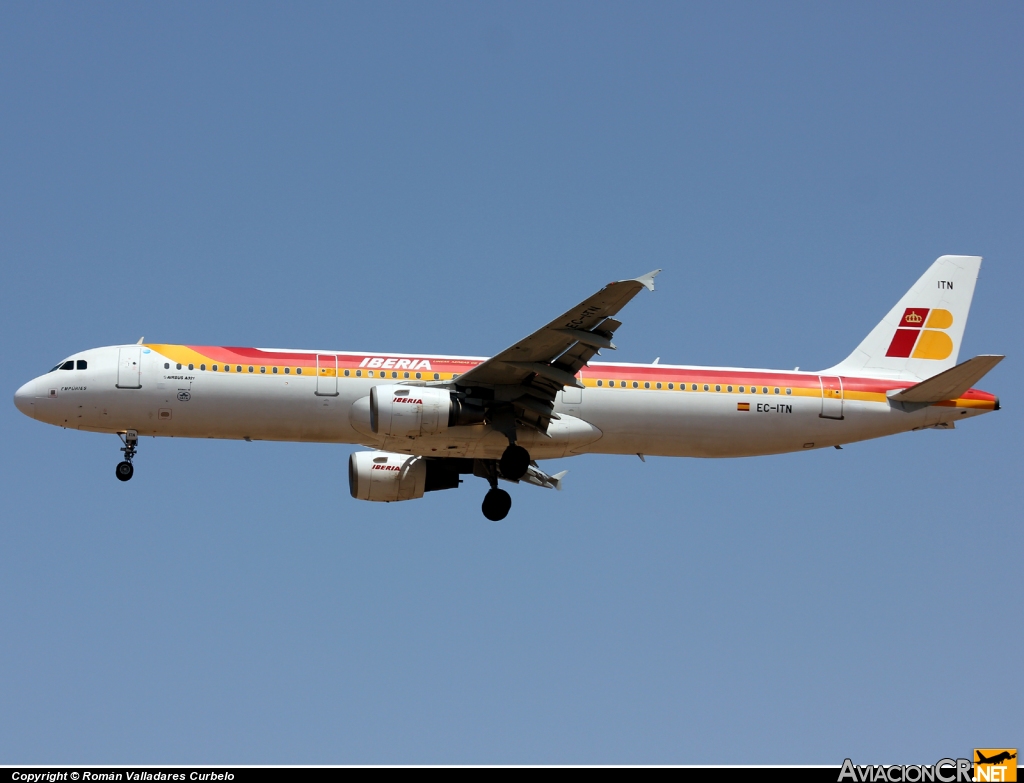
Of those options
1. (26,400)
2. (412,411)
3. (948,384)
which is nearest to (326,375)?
(412,411)

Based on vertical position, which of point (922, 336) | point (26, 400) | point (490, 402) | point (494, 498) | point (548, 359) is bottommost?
point (494, 498)

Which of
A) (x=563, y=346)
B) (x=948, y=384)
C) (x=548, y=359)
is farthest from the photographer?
(x=948, y=384)

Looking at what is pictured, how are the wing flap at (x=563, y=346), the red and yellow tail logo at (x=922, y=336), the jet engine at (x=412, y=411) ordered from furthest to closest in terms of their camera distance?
the red and yellow tail logo at (x=922, y=336) → the jet engine at (x=412, y=411) → the wing flap at (x=563, y=346)

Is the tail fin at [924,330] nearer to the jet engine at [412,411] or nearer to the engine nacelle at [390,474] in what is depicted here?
the jet engine at [412,411]

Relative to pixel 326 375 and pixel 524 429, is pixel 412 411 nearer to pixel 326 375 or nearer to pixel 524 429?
pixel 326 375

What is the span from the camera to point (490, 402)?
3656 cm

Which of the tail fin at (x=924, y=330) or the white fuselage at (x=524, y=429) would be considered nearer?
the white fuselage at (x=524, y=429)

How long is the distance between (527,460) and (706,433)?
17.3 feet

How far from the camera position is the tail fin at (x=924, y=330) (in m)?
41.3

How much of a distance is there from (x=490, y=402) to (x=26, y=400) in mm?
12823

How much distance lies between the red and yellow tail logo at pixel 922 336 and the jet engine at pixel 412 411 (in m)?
14.5

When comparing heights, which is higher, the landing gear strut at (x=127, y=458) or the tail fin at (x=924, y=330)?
the tail fin at (x=924, y=330)

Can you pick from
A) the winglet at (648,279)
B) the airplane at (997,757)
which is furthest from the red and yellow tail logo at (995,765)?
the winglet at (648,279)

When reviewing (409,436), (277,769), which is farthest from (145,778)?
(409,436)
